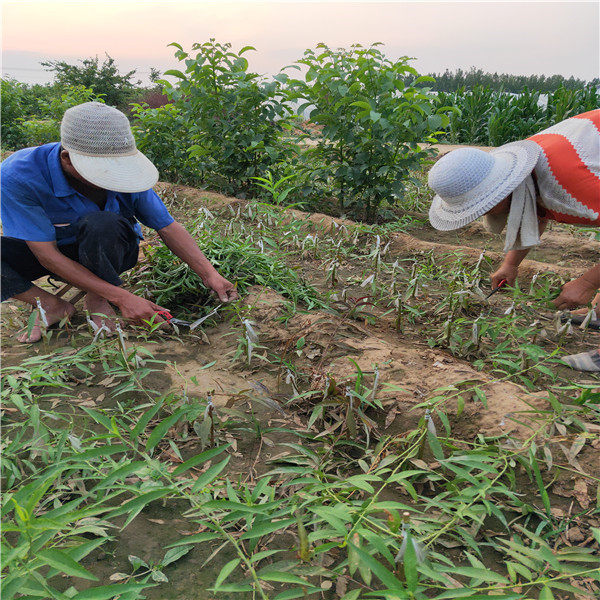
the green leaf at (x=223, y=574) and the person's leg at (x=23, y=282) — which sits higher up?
the person's leg at (x=23, y=282)

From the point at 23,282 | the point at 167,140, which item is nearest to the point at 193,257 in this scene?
the point at 23,282

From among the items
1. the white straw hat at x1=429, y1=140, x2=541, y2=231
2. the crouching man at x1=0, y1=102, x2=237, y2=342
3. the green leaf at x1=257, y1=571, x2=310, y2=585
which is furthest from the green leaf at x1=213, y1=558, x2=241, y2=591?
the white straw hat at x1=429, y1=140, x2=541, y2=231

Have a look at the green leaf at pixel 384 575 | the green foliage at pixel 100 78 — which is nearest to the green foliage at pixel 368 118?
the green leaf at pixel 384 575

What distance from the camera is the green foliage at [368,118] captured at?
3.48 metres

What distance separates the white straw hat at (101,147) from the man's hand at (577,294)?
1903mm

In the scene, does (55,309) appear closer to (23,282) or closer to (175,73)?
(23,282)

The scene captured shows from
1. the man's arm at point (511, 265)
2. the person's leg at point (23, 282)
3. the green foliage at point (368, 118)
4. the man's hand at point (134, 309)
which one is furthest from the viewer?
the green foliage at point (368, 118)

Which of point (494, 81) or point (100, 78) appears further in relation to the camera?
point (494, 81)

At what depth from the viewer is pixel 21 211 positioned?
197 centimetres

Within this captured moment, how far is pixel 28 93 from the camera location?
11.7 metres

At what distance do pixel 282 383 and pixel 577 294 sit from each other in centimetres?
145

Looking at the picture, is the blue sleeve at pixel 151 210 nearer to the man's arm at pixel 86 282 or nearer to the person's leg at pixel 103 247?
the person's leg at pixel 103 247

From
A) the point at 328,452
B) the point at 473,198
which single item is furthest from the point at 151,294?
the point at 473,198

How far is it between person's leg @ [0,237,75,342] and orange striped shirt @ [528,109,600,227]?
7.08 ft
